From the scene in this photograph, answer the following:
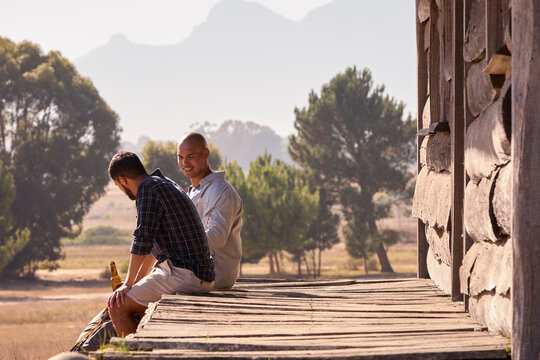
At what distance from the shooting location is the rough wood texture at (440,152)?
20.3ft

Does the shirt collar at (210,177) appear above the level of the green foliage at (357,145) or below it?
below

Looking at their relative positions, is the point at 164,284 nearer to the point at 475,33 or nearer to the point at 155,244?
the point at 155,244

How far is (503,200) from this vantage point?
3.90 m

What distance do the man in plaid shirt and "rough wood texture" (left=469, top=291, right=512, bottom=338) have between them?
1831mm

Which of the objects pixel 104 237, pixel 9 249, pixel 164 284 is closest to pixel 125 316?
pixel 164 284

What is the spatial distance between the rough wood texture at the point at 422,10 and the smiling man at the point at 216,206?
264 cm

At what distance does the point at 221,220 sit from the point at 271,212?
1151 inches

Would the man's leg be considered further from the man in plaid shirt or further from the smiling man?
the smiling man

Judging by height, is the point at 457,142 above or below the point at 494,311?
above

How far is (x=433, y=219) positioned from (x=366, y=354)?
9.95 feet

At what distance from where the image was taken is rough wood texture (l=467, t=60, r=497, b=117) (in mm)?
4531

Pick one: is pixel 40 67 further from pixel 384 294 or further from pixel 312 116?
pixel 384 294

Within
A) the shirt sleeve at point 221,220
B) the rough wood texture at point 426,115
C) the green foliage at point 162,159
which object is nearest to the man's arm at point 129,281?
the shirt sleeve at point 221,220

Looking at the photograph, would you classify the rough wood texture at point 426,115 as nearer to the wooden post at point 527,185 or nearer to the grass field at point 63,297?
the wooden post at point 527,185
